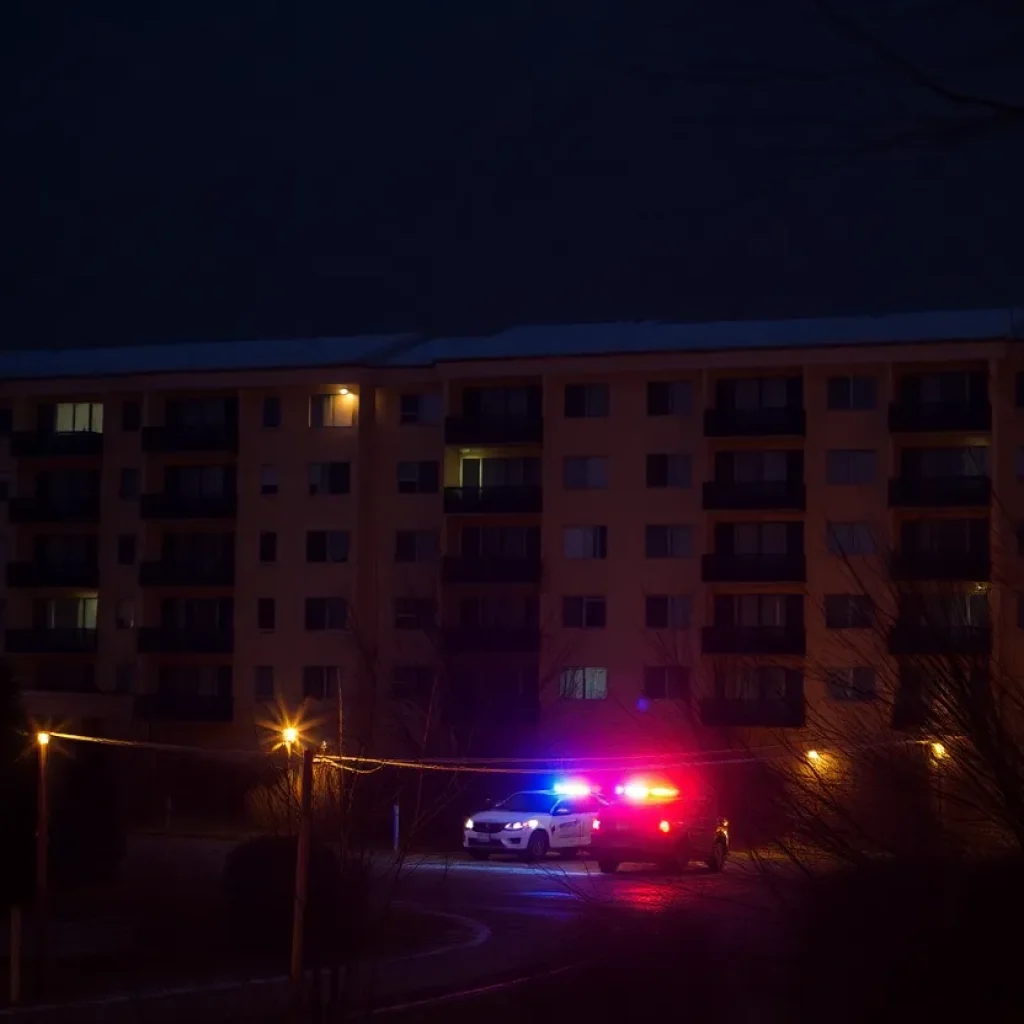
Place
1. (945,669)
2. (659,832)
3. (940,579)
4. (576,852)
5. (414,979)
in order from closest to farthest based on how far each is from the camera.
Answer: (945,669), (940,579), (414,979), (659,832), (576,852)

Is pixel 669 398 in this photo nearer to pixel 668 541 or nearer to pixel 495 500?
pixel 668 541

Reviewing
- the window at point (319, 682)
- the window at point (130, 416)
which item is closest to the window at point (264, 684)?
the window at point (319, 682)

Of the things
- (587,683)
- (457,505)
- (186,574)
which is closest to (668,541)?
(587,683)

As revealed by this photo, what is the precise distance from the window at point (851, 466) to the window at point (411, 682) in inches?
569

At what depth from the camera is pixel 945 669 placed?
22.9 ft

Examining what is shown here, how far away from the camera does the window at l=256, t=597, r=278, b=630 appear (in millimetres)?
58344

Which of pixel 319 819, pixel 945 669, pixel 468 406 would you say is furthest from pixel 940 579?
pixel 468 406

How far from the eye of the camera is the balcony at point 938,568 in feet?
25.7

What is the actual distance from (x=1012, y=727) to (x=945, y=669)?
15.5 inches

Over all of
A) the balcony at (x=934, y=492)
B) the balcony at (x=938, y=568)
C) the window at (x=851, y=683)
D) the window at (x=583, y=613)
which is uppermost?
the balcony at (x=934, y=492)

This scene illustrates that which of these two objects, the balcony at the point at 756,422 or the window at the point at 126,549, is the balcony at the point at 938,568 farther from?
the window at the point at 126,549

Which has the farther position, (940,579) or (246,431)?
(246,431)

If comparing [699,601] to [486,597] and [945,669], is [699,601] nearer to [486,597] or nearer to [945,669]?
[486,597]

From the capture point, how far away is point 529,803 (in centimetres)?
4022
